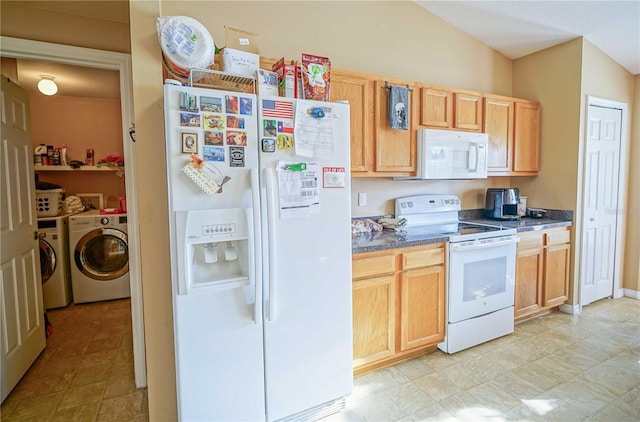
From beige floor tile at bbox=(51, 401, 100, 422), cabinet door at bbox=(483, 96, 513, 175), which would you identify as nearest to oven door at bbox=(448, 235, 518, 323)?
cabinet door at bbox=(483, 96, 513, 175)

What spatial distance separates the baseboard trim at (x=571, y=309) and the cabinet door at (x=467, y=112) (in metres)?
2.03

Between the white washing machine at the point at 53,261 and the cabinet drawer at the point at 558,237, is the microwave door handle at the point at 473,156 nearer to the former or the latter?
the cabinet drawer at the point at 558,237

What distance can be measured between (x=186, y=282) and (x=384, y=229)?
1.76 meters

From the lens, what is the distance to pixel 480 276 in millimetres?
2543

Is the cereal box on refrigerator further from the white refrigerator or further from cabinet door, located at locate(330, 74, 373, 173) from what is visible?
cabinet door, located at locate(330, 74, 373, 173)

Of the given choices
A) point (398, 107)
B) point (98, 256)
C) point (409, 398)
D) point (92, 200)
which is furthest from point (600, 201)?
point (92, 200)

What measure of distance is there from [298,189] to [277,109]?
411 mm

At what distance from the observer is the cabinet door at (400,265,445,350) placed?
2271 mm

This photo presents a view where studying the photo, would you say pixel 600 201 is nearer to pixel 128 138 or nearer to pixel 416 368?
pixel 416 368

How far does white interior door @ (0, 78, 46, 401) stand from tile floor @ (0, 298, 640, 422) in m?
0.24

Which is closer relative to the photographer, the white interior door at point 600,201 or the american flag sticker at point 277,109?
the american flag sticker at point 277,109

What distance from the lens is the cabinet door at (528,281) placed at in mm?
2857

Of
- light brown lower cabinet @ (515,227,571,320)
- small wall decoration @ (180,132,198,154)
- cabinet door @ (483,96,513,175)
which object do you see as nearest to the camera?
small wall decoration @ (180,132,198,154)

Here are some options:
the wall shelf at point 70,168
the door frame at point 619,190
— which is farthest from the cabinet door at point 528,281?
the wall shelf at point 70,168
